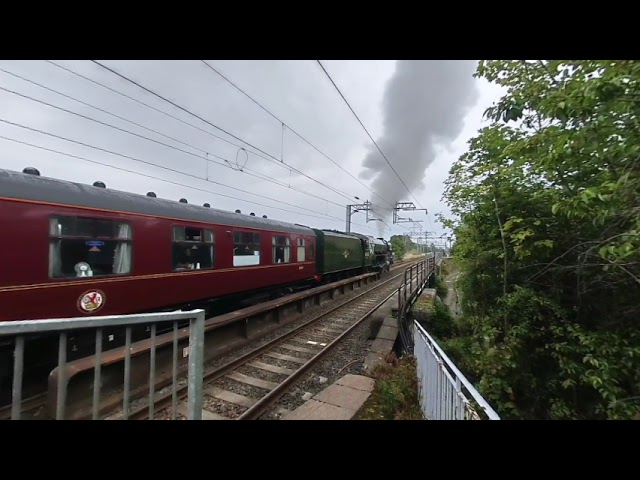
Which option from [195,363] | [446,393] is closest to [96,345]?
[195,363]

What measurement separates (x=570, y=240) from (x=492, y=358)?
2200mm

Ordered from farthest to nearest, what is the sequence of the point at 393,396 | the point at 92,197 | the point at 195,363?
the point at 92,197 → the point at 393,396 → the point at 195,363

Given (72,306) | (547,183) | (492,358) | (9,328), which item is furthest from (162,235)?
(547,183)

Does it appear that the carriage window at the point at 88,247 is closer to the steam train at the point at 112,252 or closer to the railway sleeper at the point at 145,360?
the steam train at the point at 112,252

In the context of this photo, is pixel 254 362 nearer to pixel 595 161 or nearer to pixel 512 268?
pixel 512 268

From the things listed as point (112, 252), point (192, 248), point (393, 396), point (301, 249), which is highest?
point (301, 249)

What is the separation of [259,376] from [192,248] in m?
3.34

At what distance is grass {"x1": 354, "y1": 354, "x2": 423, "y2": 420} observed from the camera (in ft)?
13.0

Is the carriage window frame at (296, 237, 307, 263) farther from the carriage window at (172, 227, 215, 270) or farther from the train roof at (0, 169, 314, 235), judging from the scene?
the carriage window at (172, 227, 215, 270)

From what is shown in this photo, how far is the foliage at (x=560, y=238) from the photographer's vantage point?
2.73m

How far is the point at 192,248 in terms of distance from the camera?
22.9ft

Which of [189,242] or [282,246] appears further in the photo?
[282,246]

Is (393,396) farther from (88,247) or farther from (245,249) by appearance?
(245,249)

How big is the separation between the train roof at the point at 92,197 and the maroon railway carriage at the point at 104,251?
0.04 ft
